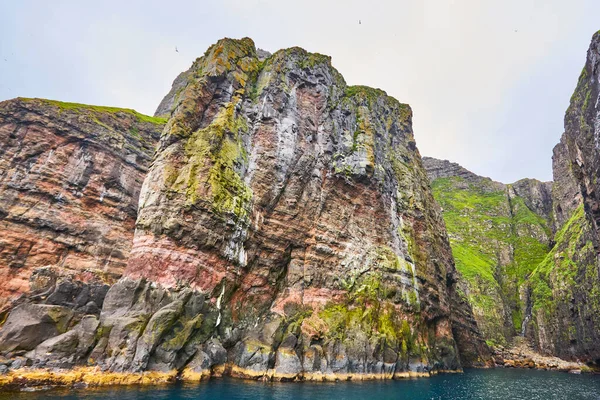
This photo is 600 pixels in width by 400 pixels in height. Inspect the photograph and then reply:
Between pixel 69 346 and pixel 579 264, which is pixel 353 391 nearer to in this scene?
pixel 69 346

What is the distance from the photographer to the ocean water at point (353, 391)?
2467 cm

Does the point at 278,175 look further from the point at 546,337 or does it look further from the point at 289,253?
the point at 546,337

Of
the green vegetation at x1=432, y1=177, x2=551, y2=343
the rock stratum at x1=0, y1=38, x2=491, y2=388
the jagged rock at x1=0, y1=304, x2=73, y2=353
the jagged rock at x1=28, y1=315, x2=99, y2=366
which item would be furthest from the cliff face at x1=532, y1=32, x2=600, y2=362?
the jagged rock at x1=0, y1=304, x2=73, y2=353

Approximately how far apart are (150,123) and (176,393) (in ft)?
157

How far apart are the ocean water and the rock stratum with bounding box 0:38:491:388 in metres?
3.33

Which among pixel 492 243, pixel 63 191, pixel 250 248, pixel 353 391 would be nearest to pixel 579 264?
pixel 492 243

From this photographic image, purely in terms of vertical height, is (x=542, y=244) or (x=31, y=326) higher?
(x=542, y=244)

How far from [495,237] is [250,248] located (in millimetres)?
123406

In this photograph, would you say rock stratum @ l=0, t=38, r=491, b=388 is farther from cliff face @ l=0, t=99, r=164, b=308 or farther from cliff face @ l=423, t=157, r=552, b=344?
cliff face @ l=423, t=157, r=552, b=344

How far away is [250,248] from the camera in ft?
153

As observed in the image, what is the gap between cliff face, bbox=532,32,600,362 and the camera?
145 ft

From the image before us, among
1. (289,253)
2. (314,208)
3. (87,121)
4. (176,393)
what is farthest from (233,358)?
(87,121)

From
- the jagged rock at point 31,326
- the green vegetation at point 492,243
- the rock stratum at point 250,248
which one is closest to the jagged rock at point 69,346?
the rock stratum at point 250,248

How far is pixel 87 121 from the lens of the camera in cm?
5141
